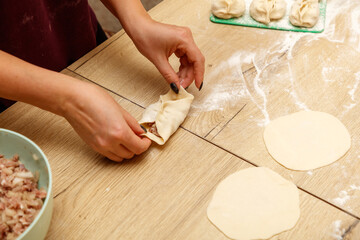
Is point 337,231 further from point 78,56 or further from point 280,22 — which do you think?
point 78,56

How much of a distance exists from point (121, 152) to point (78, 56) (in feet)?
2.14

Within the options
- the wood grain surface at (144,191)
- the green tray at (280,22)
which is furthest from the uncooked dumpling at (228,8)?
the wood grain surface at (144,191)

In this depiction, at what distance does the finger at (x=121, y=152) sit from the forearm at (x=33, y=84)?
0.17 m

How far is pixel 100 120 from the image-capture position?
34.4 inches

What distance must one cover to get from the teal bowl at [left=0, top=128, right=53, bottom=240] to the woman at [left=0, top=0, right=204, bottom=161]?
12cm

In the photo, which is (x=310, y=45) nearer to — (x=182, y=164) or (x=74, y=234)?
(x=182, y=164)

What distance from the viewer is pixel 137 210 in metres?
0.88

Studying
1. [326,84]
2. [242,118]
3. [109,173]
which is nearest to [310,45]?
[326,84]

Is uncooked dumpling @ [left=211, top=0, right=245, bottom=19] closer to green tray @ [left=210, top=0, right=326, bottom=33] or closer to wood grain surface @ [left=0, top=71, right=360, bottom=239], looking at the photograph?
green tray @ [left=210, top=0, right=326, bottom=33]

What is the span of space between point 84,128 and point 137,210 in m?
0.25

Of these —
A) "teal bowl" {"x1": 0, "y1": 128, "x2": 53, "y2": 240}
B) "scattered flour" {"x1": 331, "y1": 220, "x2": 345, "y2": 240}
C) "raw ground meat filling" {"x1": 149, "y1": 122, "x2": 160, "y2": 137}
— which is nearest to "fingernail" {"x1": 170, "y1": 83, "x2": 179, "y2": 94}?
"raw ground meat filling" {"x1": 149, "y1": 122, "x2": 160, "y2": 137}

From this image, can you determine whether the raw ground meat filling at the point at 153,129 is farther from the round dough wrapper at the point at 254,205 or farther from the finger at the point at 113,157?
the round dough wrapper at the point at 254,205

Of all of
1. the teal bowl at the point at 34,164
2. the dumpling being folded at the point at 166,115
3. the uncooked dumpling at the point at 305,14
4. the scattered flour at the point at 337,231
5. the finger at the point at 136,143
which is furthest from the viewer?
the uncooked dumpling at the point at 305,14

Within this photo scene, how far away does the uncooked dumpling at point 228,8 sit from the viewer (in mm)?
1387
